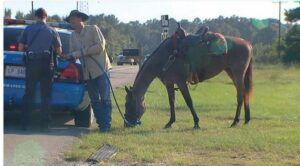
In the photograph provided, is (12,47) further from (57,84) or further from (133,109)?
(133,109)

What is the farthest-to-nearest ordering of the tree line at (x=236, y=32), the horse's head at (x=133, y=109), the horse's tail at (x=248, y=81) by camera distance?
the tree line at (x=236, y=32)
the horse's tail at (x=248, y=81)
the horse's head at (x=133, y=109)

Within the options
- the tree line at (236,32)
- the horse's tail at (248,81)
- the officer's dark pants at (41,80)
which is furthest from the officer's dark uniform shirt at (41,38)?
the tree line at (236,32)

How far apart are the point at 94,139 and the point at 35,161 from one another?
1.60 meters

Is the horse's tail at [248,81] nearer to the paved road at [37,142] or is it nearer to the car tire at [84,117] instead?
the car tire at [84,117]

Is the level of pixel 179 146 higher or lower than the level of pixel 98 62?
lower

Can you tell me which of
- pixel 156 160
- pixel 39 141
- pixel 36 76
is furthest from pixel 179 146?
pixel 36 76

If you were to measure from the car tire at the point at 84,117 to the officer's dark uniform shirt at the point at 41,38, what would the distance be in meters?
1.41

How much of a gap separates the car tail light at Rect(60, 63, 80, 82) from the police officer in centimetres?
33

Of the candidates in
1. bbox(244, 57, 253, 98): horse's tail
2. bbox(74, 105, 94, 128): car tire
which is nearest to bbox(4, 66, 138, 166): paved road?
bbox(74, 105, 94, 128): car tire

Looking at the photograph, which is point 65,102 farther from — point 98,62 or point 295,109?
point 295,109

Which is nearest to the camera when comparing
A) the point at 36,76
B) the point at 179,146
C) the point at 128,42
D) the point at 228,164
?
the point at 228,164

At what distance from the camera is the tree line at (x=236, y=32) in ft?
143

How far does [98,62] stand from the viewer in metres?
9.80

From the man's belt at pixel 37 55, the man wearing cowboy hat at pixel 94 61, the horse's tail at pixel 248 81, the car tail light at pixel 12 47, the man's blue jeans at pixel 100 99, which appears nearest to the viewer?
the man's belt at pixel 37 55
